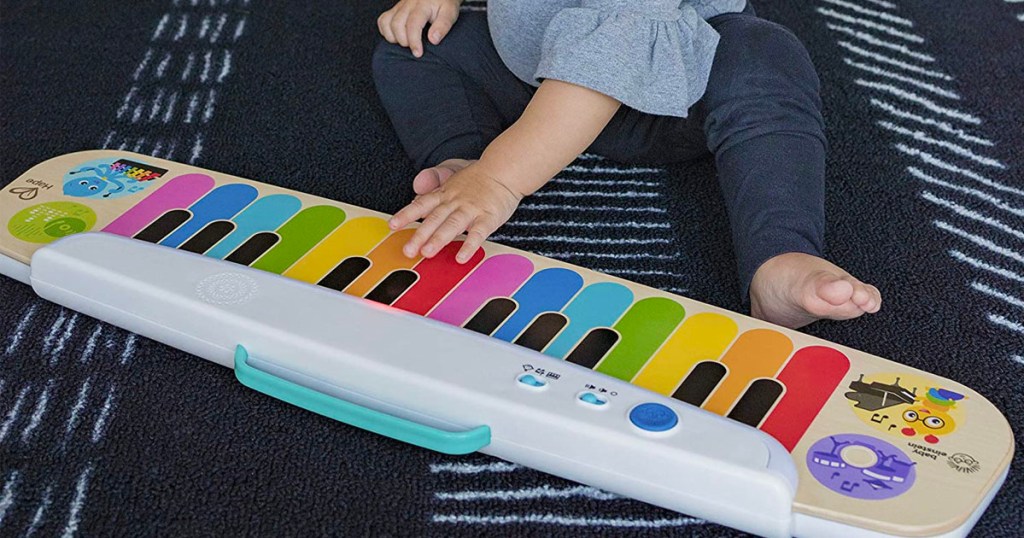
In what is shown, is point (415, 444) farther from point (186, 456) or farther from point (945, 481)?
point (945, 481)

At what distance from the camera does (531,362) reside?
751mm

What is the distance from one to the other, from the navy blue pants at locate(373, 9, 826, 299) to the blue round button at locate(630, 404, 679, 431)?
0.65 feet

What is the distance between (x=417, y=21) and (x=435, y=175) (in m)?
0.21

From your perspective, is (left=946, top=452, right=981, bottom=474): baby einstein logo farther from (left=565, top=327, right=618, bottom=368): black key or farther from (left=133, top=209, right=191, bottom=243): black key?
(left=133, top=209, right=191, bottom=243): black key

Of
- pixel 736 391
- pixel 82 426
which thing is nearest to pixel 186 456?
pixel 82 426

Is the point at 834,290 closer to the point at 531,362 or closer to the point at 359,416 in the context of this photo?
the point at 531,362

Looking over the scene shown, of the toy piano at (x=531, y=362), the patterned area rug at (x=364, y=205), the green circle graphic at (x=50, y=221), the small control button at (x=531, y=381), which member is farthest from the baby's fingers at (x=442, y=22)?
the small control button at (x=531, y=381)

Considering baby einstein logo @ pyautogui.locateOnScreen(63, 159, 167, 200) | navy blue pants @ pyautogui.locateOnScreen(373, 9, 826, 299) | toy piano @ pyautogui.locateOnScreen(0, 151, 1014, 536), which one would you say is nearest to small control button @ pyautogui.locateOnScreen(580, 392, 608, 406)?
toy piano @ pyautogui.locateOnScreen(0, 151, 1014, 536)

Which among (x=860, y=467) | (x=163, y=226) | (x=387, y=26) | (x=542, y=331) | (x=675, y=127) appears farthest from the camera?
(x=387, y=26)

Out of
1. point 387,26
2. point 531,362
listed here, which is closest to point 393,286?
point 531,362

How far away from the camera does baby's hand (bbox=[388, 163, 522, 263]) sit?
0.86 metres

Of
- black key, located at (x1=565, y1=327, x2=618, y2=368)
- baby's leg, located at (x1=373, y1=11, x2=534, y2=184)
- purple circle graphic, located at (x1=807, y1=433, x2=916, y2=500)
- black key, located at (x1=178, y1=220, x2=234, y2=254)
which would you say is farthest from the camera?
baby's leg, located at (x1=373, y1=11, x2=534, y2=184)

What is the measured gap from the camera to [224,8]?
1.34m

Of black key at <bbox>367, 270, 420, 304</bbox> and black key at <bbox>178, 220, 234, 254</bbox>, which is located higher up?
black key at <bbox>178, 220, 234, 254</bbox>
